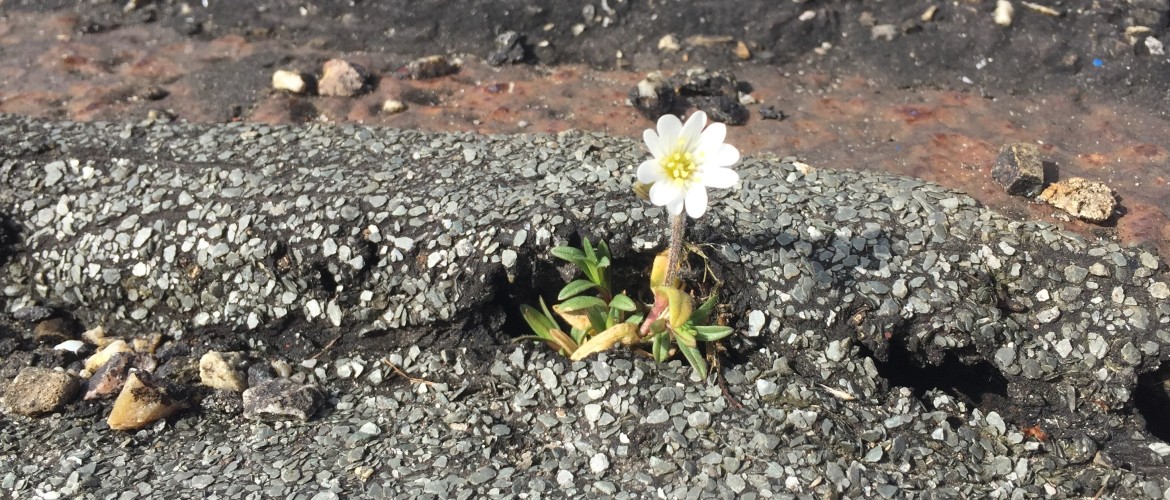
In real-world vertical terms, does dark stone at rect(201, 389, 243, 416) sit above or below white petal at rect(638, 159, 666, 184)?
below

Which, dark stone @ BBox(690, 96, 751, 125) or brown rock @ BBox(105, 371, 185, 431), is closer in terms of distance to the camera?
brown rock @ BBox(105, 371, 185, 431)

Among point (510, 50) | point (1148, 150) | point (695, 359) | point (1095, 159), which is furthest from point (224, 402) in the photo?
point (1148, 150)

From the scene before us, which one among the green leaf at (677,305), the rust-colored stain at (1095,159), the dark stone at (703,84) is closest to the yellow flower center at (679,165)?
the green leaf at (677,305)

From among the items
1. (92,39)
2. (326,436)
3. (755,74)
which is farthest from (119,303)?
(755,74)

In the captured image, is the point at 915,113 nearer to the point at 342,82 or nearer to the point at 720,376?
the point at 720,376

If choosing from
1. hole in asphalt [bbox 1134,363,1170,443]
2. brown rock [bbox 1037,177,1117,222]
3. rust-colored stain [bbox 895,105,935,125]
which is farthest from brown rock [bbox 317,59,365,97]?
hole in asphalt [bbox 1134,363,1170,443]

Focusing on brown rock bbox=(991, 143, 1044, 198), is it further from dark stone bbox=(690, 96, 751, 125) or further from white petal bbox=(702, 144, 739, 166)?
white petal bbox=(702, 144, 739, 166)

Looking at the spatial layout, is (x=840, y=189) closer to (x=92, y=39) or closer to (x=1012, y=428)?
(x=1012, y=428)
